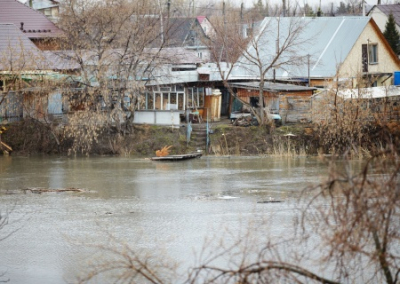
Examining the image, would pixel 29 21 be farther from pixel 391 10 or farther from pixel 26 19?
pixel 391 10

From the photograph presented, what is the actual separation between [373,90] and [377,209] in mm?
20833

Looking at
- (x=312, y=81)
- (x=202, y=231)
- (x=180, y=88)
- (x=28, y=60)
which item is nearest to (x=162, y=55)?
(x=180, y=88)

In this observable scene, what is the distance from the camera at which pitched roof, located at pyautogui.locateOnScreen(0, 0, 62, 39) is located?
35.3 m

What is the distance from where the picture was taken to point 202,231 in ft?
42.6

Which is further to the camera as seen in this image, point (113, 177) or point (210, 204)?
point (113, 177)

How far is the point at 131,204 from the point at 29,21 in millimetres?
22897

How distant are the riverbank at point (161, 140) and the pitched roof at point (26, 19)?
29.4 ft

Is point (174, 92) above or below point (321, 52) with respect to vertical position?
below

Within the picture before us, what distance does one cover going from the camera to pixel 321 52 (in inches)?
1267

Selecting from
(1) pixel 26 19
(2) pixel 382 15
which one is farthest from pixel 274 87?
(2) pixel 382 15

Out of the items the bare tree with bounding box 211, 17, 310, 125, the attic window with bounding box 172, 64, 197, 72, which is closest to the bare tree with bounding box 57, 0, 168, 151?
the bare tree with bounding box 211, 17, 310, 125

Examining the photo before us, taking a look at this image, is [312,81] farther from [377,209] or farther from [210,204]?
[377,209]

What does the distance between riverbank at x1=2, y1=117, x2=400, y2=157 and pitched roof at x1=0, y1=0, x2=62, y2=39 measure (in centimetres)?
897

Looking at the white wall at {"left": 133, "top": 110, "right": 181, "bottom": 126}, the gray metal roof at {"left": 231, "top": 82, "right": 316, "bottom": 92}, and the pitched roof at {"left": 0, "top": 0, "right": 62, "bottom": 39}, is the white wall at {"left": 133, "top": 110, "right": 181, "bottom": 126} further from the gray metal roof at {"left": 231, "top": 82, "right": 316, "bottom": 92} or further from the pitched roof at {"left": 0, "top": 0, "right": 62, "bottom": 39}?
the pitched roof at {"left": 0, "top": 0, "right": 62, "bottom": 39}
